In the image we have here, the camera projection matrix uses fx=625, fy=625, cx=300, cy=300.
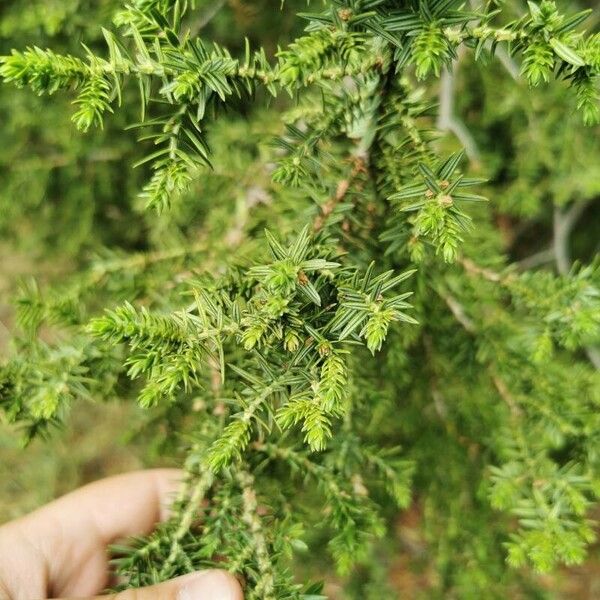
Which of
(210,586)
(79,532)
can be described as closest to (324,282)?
(210,586)

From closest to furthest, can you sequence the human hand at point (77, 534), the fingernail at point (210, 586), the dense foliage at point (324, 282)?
1. the dense foliage at point (324, 282)
2. the fingernail at point (210, 586)
3. the human hand at point (77, 534)

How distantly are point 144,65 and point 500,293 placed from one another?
993 mm

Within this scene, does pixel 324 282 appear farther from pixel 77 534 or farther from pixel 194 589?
pixel 77 534

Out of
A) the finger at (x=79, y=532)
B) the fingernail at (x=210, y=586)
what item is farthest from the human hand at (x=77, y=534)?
the fingernail at (x=210, y=586)

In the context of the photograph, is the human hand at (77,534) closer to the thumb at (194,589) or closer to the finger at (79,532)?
the finger at (79,532)

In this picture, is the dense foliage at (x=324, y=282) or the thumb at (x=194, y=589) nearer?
the dense foliage at (x=324, y=282)

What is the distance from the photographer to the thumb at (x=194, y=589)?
122 centimetres

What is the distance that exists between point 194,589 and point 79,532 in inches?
30.9

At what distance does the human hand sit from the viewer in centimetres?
173

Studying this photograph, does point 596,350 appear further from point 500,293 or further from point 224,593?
point 224,593

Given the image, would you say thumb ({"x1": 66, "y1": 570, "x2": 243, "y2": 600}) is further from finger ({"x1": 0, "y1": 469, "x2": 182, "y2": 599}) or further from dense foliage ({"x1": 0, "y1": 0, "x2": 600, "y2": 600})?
finger ({"x1": 0, "y1": 469, "x2": 182, "y2": 599})

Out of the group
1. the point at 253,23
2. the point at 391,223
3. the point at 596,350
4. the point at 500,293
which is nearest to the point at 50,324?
the point at 391,223

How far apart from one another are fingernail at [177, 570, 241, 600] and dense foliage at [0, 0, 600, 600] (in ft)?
0.12

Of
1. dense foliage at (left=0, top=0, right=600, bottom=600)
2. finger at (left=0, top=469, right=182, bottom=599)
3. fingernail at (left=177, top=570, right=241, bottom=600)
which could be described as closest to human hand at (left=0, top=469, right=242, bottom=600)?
finger at (left=0, top=469, right=182, bottom=599)
